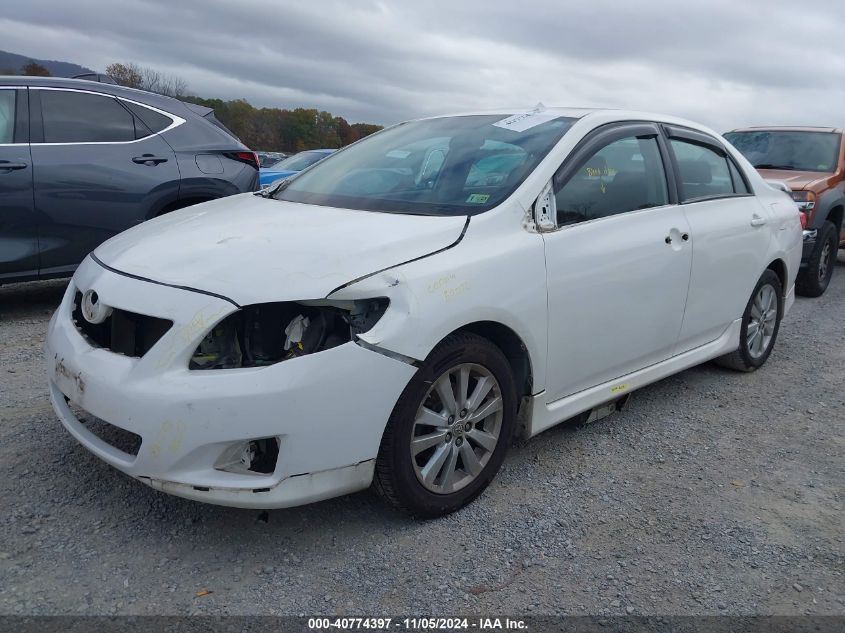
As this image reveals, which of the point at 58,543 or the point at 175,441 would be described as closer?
the point at 175,441

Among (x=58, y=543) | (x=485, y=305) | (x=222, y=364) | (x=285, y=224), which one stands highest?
(x=285, y=224)

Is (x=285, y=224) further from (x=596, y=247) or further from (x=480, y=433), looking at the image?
(x=596, y=247)

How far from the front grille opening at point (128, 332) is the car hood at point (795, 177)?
23.3 ft

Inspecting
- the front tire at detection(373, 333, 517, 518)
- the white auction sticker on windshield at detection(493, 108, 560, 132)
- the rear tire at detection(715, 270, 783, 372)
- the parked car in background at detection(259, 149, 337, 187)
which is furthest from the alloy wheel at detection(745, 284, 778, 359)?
the parked car in background at detection(259, 149, 337, 187)

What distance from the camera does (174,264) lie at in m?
2.66

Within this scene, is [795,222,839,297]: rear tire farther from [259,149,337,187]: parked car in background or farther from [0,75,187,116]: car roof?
[0,75,187,116]: car roof

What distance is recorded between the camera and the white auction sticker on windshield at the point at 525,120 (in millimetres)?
3572

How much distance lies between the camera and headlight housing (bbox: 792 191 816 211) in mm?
7572

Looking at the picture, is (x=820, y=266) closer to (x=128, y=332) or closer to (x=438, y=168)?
(x=438, y=168)

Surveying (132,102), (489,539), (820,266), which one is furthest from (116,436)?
(820,266)

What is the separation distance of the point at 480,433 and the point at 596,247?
1.01m

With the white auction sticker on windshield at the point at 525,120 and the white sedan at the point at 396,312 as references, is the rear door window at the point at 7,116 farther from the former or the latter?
the white auction sticker on windshield at the point at 525,120

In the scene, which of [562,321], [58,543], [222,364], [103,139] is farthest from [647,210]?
[103,139]

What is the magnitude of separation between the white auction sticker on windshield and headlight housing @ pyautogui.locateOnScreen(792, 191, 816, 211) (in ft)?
16.4
